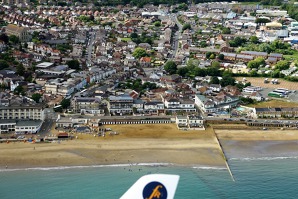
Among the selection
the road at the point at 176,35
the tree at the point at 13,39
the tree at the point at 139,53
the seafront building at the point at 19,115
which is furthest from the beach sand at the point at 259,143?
the tree at the point at 13,39

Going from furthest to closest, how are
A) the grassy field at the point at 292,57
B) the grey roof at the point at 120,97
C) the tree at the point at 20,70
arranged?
the grassy field at the point at 292,57 < the tree at the point at 20,70 < the grey roof at the point at 120,97

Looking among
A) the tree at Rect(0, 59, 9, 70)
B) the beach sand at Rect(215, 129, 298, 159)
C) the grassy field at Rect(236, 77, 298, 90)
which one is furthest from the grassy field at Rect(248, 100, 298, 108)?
the tree at Rect(0, 59, 9, 70)

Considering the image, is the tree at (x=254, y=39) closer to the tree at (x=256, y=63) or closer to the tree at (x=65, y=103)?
the tree at (x=256, y=63)

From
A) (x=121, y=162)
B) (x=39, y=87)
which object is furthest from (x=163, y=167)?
(x=39, y=87)

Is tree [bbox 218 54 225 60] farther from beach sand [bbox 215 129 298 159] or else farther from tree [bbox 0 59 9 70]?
tree [bbox 0 59 9 70]

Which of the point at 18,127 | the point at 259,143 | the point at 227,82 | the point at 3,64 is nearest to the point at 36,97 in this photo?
the point at 18,127

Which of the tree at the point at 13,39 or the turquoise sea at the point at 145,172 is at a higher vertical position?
the tree at the point at 13,39

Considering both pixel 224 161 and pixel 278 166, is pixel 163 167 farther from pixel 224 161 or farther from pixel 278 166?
pixel 278 166

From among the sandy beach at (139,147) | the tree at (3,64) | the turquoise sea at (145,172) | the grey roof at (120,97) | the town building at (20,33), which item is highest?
the town building at (20,33)
